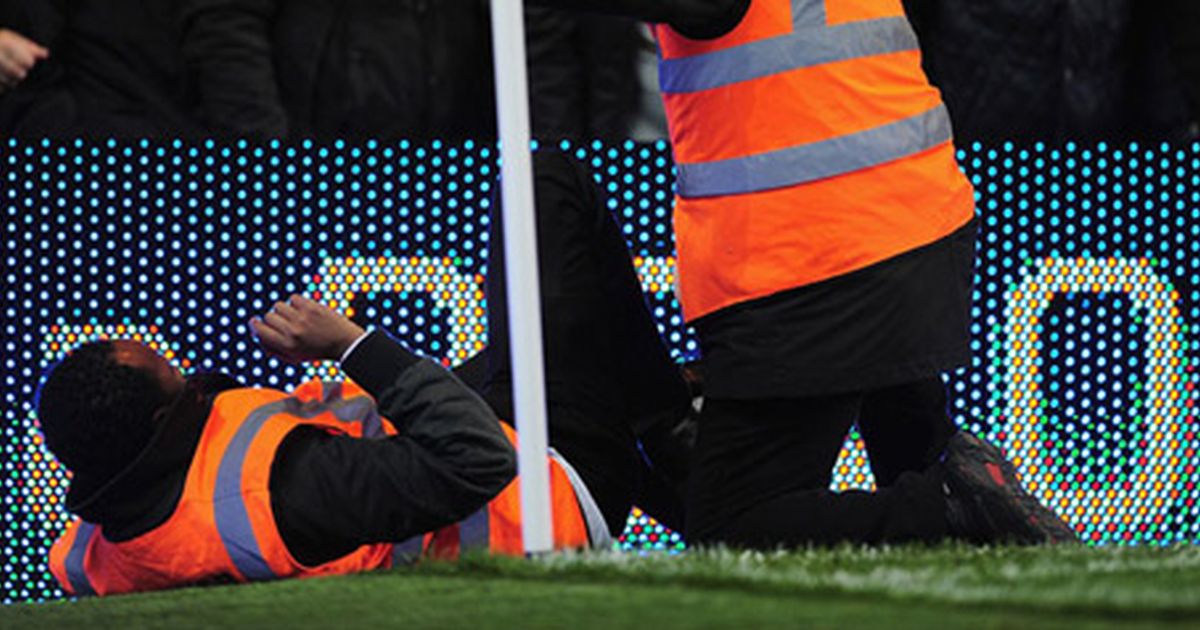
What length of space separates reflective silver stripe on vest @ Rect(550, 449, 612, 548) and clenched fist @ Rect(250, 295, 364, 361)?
1.35ft

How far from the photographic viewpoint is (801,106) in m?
3.29

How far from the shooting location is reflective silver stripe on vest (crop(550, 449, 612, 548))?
341 cm

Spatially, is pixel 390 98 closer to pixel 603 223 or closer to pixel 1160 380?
pixel 603 223

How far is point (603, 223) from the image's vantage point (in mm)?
3777

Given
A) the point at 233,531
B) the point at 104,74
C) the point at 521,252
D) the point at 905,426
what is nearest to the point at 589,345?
the point at 905,426

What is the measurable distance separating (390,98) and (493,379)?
1.88 m

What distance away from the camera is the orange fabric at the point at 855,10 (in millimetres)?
3281

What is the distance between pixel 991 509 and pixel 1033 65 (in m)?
2.23

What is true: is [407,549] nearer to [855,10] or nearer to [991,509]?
[991,509]

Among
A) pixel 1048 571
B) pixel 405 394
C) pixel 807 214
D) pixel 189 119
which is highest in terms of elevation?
pixel 189 119

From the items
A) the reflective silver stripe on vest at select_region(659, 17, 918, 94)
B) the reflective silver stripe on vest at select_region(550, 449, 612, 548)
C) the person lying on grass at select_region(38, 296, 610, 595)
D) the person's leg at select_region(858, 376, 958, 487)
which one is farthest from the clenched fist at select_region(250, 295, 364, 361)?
the person's leg at select_region(858, 376, 958, 487)

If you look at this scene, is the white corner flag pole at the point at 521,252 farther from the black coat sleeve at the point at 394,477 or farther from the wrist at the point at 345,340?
the wrist at the point at 345,340

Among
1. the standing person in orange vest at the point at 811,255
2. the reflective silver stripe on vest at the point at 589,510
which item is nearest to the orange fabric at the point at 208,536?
the reflective silver stripe on vest at the point at 589,510

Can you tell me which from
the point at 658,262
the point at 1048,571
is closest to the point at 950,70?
the point at 658,262
